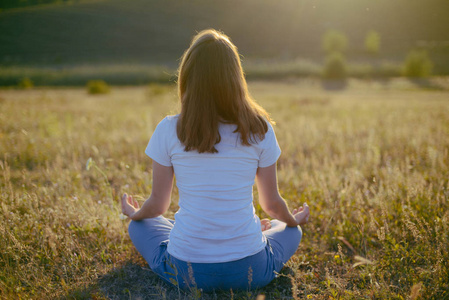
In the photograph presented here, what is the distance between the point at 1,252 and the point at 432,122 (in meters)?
8.82

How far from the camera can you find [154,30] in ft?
254

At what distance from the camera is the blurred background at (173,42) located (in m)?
40.6

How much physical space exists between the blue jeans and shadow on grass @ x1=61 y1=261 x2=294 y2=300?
0.10 metres

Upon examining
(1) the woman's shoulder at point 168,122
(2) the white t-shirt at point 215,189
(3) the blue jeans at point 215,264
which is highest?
(1) the woman's shoulder at point 168,122

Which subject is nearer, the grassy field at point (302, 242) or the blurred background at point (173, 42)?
the grassy field at point (302, 242)

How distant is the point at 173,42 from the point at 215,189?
A: 258ft

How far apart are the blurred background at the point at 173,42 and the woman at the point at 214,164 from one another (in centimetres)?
3566

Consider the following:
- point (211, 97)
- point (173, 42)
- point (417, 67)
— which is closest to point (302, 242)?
point (211, 97)

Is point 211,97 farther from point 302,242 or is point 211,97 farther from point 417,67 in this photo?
point 417,67

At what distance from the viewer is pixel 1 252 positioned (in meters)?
2.66

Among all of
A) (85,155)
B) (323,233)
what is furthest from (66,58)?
(323,233)

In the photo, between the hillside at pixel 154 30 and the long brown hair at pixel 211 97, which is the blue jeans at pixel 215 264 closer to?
the long brown hair at pixel 211 97

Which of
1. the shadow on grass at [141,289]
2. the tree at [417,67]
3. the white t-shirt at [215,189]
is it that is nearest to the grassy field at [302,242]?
the shadow on grass at [141,289]

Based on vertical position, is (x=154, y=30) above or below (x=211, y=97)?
above
